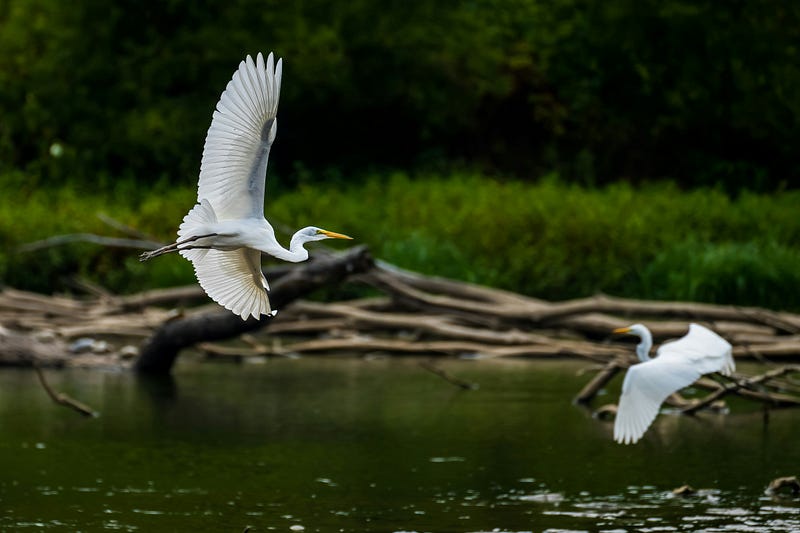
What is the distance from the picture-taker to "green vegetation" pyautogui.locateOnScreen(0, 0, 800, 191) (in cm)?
2419

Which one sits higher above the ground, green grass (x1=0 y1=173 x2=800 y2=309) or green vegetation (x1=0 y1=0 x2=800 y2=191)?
green vegetation (x1=0 y1=0 x2=800 y2=191)

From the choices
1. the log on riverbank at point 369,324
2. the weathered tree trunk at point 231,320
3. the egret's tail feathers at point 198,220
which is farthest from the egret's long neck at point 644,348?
the egret's tail feathers at point 198,220

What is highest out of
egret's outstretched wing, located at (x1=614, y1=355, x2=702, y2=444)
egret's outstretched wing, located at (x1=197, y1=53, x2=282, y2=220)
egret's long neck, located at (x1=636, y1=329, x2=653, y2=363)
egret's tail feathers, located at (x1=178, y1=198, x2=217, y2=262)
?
egret's outstretched wing, located at (x1=197, y1=53, x2=282, y2=220)

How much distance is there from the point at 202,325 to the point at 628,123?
14.3 meters

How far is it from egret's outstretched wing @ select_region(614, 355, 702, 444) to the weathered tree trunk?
159 inches

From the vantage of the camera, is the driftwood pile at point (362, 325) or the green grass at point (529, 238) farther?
the green grass at point (529, 238)

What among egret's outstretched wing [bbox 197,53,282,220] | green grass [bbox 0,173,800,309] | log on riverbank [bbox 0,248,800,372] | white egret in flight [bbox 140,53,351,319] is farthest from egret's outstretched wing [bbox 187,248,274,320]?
green grass [bbox 0,173,800,309]

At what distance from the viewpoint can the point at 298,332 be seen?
16438 millimetres

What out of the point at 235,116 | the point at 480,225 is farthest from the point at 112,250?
the point at 235,116

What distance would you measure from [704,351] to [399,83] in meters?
16.5

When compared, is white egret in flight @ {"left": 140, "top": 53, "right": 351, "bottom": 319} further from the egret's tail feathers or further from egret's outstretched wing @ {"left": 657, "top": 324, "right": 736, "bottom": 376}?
egret's outstretched wing @ {"left": 657, "top": 324, "right": 736, "bottom": 376}

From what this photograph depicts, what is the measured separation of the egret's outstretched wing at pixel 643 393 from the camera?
8.90 metres

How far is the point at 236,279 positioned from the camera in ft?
25.5

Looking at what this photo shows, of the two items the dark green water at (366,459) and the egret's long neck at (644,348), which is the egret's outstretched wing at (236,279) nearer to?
the dark green water at (366,459)
